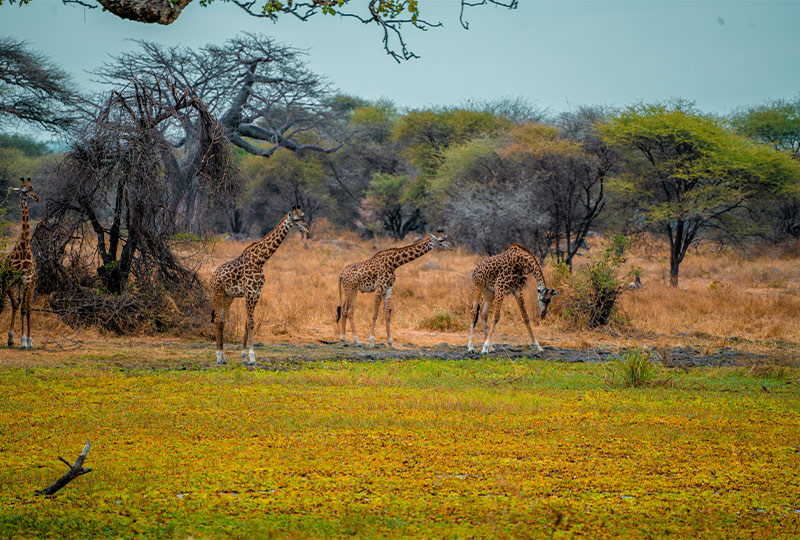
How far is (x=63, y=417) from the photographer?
753 centimetres

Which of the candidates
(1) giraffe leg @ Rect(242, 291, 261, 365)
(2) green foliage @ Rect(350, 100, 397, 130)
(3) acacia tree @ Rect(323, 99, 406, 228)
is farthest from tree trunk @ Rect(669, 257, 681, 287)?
(2) green foliage @ Rect(350, 100, 397, 130)

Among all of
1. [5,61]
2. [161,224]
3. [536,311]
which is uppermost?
[5,61]

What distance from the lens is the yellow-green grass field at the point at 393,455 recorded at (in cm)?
484

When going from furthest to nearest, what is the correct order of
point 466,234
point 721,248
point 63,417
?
1. point 721,248
2. point 466,234
3. point 63,417

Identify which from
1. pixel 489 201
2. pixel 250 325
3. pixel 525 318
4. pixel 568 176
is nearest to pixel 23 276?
pixel 250 325

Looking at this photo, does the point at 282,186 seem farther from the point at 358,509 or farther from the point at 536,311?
the point at 358,509

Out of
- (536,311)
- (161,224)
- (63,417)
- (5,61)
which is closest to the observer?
(63,417)

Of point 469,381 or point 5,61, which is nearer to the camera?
point 469,381

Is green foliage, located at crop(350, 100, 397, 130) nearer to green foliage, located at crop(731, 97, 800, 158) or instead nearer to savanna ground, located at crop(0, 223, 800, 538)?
green foliage, located at crop(731, 97, 800, 158)

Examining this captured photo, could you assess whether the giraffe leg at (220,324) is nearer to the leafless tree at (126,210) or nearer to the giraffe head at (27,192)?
the leafless tree at (126,210)

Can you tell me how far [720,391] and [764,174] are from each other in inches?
793

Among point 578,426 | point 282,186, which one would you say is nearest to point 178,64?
point 282,186

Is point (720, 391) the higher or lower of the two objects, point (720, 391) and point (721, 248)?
the lower

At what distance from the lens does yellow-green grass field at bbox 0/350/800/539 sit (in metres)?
4.84
